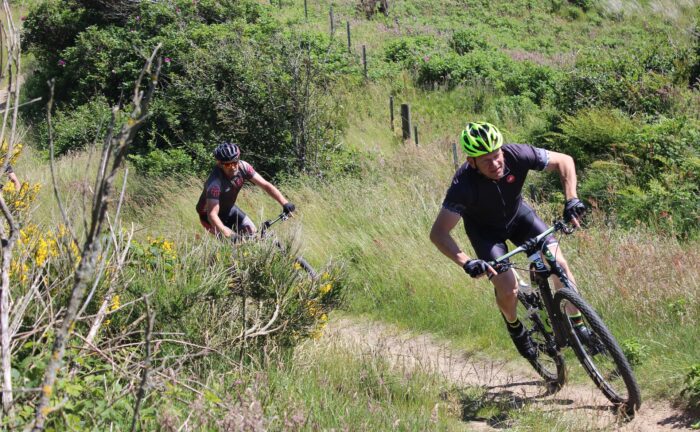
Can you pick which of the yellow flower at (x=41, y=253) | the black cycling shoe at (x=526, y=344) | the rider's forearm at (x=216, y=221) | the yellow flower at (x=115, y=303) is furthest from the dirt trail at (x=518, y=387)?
the yellow flower at (x=41, y=253)

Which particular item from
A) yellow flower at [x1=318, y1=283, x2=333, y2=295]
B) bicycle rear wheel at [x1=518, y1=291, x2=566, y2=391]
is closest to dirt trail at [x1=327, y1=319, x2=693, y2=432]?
bicycle rear wheel at [x1=518, y1=291, x2=566, y2=391]

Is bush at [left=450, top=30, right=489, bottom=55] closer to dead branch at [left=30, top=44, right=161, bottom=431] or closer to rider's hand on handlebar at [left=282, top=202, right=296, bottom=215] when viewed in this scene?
rider's hand on handlebar at [left=282, top=202, right=296, bottom=215]

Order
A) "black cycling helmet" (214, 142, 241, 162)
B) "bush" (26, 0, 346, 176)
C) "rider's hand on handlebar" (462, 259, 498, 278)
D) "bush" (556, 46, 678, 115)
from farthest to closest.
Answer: "bush" (26, 0, 346, 176) → "bush" (556, 46, 678, 115) → "black cycling helmet" (214, 142, 241, 162) → "rider's hand on handlebar" (462, 259, 498, 278)

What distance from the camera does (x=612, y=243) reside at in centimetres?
772

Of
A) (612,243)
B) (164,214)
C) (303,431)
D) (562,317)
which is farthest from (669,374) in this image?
(164,214)

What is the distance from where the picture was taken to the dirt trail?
5.13 metres

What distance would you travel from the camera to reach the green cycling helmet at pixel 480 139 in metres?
5.32

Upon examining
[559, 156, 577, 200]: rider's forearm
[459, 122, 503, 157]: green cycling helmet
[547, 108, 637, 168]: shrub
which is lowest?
[547, 108, 637, 168]: shrub

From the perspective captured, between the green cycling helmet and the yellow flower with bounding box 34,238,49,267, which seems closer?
the yellow flower with bounding box 34,238,49,267

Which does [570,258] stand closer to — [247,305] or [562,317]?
[562,317]

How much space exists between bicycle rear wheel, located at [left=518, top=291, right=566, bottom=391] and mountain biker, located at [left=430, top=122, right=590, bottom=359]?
81 mm

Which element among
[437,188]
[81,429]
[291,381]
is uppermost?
[81,429]

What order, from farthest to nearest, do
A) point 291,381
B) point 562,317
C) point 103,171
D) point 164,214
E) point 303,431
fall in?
point 164,214 → point 562,317 → point 291,381 → point 303,431 → point 103,171

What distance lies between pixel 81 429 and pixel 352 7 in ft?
101
